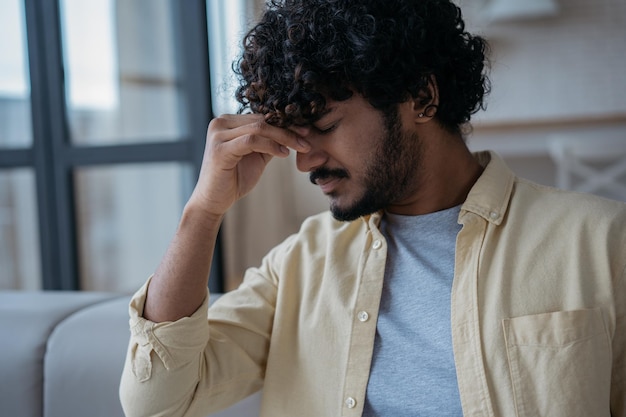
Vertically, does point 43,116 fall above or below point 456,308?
above

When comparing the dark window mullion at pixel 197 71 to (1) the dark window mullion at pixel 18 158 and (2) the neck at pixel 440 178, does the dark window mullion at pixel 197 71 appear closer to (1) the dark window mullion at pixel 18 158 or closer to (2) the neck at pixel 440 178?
(1) the dark window mullion at pixel 18 158

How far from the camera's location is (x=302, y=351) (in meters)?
1.16

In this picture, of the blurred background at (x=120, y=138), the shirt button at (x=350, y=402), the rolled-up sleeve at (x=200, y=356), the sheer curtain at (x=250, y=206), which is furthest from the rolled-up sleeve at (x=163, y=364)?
the sheer curtain at (x=250, y=206)

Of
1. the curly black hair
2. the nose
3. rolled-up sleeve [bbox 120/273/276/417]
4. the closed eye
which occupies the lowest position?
rolled-up sleeve [bbox 120/273/276/417]

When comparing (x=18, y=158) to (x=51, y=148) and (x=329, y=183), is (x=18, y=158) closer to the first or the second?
(x=51, y=148)

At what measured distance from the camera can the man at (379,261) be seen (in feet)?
3.26

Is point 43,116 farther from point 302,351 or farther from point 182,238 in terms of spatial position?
point 302,351

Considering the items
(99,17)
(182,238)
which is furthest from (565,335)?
(99,17)

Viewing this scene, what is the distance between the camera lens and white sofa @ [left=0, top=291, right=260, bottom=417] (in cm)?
129

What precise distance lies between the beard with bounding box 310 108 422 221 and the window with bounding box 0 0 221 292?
991mm

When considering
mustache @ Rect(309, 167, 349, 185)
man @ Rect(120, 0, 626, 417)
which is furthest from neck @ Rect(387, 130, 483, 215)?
mustache @ Rect(309, 167, 349, 185)

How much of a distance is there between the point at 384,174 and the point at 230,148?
26 cm

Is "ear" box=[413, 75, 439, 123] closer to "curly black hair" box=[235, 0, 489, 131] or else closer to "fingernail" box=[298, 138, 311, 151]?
"curly black hair" box=[235, 0, 489, 131]

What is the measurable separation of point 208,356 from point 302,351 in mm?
160
